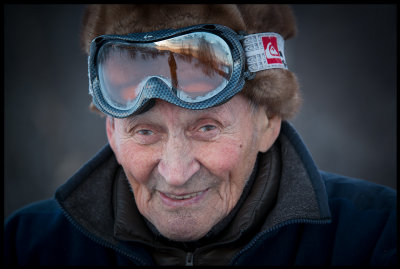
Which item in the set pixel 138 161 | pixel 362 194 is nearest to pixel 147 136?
pixel 138 161

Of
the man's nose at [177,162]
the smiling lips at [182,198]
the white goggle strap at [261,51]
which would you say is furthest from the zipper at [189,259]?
the white goggle strap at [261,51]

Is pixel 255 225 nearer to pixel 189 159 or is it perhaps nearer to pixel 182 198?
pixel 182 198

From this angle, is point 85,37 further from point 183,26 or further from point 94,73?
point 183,26

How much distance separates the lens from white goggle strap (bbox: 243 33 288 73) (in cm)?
184

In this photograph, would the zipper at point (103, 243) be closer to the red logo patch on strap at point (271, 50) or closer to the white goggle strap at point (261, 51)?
the white goggle strap at point (261, 51)

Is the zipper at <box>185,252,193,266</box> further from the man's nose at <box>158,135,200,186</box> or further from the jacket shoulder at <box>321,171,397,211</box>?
the jacket shoulder at <box>321,171,397,211</box>

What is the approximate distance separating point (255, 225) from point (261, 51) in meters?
1.03

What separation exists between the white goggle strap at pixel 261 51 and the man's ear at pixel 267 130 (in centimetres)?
30

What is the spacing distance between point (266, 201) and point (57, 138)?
3.57 metres

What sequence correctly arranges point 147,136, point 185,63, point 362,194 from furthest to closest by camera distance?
point 362,194, point 147,136, point 185,63

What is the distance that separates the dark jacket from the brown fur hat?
0.37 metres

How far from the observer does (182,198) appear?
1939mm

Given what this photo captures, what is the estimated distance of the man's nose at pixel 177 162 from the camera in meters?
1.80

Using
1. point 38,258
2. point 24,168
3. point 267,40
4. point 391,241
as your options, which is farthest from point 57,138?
point 391,241
